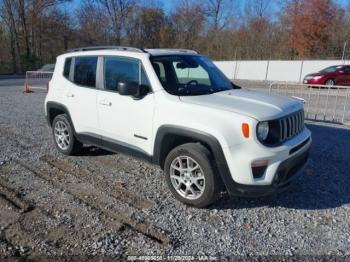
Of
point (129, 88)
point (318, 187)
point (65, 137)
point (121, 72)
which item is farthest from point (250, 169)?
point (65, 137)

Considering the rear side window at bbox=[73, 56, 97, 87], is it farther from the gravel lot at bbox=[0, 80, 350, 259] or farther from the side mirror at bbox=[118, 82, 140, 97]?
the gravel lot at bbox=[0, 80, 350, 259]

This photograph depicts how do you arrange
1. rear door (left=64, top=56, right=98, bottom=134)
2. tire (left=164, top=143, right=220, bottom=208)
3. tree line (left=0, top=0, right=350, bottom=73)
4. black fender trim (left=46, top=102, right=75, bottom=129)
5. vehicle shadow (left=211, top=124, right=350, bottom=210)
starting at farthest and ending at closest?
tree line (left=0, top=0, right=350, bottom=73), black fender trim (left=46, top=102, right=75, bottom=129), rear door (left=64, top=56, right=98, bottom=134), vehicle shadow (left=211, top=124, right=350, bottom=210), tire (left=164, top=143, right=220, bottom=208)

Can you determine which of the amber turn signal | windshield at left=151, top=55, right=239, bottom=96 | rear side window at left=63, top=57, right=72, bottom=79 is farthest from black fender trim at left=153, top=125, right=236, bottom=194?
rear side window at left=63, top=57, right=72, bottom=79

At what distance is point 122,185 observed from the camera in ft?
15.2

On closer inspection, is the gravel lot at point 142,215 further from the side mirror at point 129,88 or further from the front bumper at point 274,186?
the side mirror at point 129,88

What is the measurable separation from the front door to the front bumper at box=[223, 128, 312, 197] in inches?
48.4

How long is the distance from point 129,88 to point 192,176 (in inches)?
53.5

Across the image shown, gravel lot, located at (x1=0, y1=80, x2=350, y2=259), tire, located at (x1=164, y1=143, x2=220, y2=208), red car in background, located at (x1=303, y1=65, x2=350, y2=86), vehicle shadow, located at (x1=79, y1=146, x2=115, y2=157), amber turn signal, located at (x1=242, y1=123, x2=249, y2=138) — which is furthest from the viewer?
red car in background, located at (x1=303, y1=65, x2=350, y2=86)

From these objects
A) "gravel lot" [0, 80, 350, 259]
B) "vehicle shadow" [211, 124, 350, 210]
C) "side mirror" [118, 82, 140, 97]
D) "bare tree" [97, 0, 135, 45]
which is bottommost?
"gravel lot" [0, 80, 350, 259]

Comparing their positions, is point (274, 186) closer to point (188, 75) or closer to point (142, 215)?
point (142, 215)

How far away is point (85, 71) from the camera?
5332 mm

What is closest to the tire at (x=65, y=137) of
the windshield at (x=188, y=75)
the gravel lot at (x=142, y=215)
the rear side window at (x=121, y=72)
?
the gravel lot at (x=142, y=215)

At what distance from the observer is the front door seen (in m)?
4.33

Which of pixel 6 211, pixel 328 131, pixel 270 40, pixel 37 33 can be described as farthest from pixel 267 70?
pixel 6 211
